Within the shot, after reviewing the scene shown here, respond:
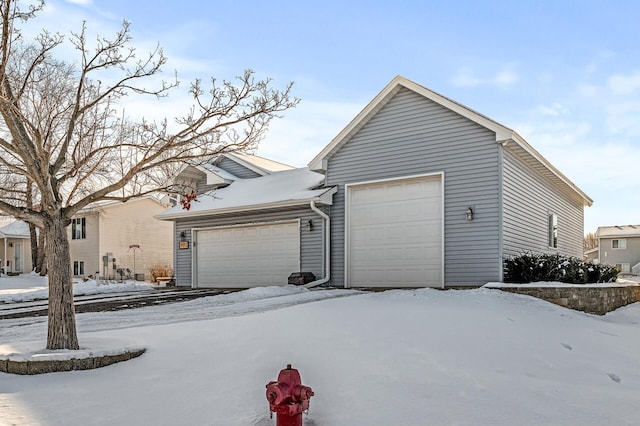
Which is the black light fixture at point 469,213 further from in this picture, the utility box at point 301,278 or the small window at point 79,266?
the small window at point 79,266

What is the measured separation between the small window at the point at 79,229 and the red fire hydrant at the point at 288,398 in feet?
87.1

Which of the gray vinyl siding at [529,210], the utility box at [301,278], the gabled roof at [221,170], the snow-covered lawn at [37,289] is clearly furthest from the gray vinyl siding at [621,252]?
the snow-covered lawn at [37,289]

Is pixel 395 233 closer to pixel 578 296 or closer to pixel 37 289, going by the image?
pixel 578 296

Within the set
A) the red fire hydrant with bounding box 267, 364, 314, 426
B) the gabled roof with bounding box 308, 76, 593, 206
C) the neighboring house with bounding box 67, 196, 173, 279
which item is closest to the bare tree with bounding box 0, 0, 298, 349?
the red fire hydrant with bounding box 267, 364, 314, 426

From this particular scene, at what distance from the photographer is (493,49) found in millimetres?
11086

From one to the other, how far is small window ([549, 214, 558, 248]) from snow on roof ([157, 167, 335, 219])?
6952mm

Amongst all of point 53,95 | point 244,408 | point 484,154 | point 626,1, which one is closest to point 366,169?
point 484,154

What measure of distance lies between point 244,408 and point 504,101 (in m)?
10.7

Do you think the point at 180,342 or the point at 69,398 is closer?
the point at 69,398

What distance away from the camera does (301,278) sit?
1418 centimetres

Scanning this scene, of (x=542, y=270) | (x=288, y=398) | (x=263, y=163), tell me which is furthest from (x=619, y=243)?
(x=288, y=398)

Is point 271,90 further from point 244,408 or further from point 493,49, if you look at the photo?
point 493,49

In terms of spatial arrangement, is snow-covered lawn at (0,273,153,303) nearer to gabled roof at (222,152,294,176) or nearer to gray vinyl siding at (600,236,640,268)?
gabled roof at (222,152,294,176)

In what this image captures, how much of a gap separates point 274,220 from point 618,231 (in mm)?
34456
